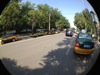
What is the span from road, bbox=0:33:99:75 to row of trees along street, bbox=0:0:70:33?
0.47 ft

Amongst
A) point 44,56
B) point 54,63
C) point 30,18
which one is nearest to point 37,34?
point 30,18

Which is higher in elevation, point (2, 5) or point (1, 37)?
point (2, 5)

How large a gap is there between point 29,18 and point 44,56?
1.90ft

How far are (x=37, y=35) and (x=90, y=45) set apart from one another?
1.87 feet

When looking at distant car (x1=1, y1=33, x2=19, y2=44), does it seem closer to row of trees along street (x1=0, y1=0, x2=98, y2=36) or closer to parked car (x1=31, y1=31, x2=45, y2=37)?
row of trees along street (x1=0, y1=0, x2=98, y2=36)

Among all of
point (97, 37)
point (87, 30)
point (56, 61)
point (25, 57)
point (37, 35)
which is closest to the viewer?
point (97, 37)

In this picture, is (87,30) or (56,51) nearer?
(87,30)

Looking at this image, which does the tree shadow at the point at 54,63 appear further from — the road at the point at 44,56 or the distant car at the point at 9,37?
the distant car at the point at 9,37

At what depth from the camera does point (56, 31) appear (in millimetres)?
1873

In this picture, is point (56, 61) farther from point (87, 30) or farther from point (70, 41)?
point (87, 30)

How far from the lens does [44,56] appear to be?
223cm

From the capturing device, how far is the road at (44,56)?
6.34ft

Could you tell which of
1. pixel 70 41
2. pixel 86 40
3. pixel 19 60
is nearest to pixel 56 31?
pixel 70 41

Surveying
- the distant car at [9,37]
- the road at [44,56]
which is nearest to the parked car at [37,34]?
the road at [44,56]
